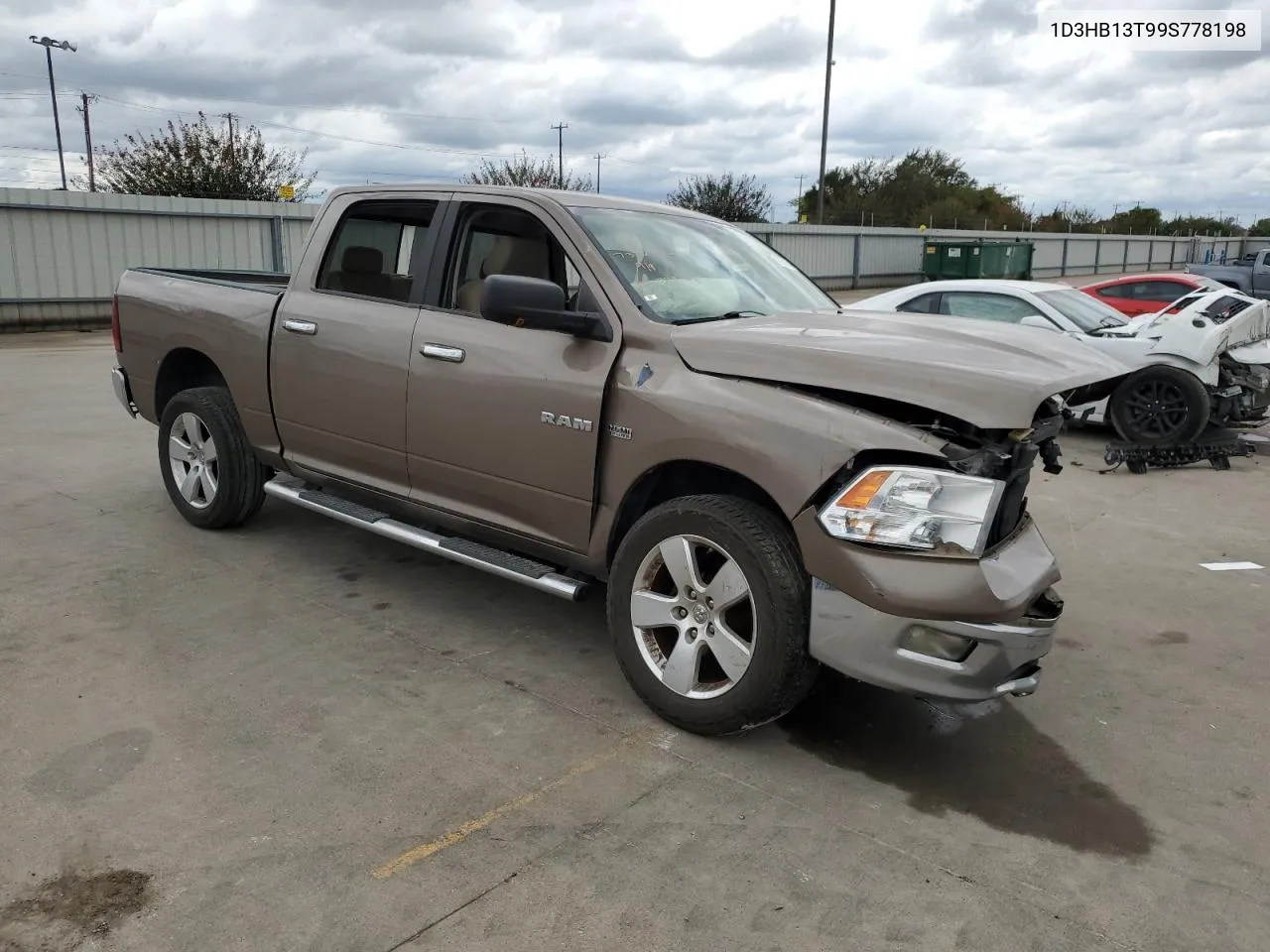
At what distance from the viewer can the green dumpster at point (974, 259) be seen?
30.8m

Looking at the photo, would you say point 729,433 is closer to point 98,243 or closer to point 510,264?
point 510,264

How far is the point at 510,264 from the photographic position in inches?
172

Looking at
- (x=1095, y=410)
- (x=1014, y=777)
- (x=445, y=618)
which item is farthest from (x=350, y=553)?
(x=1095, y=410)

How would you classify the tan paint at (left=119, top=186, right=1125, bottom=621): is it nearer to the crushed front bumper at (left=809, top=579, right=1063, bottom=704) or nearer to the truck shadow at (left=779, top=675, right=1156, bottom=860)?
the crushed front bumper at (left=809, top=579, right=1063, bottom=704)

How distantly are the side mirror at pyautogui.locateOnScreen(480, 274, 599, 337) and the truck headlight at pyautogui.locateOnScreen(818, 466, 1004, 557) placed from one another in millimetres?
1329

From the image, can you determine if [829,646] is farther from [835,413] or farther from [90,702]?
[90,702]

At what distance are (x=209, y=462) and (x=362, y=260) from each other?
5.18ft

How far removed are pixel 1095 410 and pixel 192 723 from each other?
27.8 feet

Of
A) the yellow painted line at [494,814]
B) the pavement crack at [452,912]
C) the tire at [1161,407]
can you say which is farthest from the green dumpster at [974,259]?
the pavement crack at [452,912]

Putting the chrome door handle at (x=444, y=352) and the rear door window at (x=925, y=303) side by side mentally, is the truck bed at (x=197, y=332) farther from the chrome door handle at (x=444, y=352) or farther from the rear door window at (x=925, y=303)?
the rear door window at (x=925, y=303)

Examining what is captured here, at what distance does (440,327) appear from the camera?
14.2 ft

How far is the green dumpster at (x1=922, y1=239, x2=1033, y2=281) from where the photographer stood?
3081cm

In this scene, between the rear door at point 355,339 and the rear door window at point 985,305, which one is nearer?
the rear door at point 355,339

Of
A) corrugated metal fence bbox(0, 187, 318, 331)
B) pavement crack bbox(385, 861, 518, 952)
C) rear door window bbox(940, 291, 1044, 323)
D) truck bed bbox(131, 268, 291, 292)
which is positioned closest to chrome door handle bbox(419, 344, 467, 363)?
truck bed bbox(131, 268, 291, 292)
